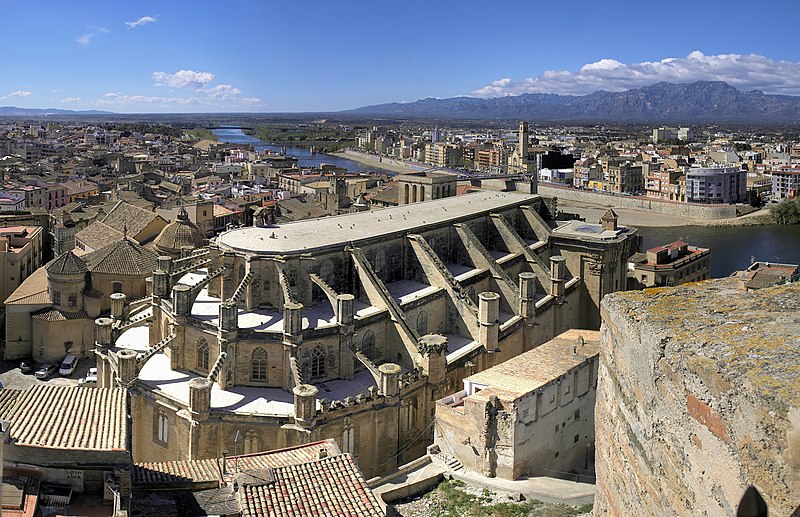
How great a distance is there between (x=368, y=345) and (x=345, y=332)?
1548mm

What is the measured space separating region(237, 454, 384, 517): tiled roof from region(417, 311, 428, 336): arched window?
1167cm

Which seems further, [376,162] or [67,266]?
[376,162]

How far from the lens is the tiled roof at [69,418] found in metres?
11.6

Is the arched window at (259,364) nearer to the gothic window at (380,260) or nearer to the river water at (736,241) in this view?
the gothic window at (380,260)

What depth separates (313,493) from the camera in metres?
13.0

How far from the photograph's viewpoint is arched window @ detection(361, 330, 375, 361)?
23.2 meters

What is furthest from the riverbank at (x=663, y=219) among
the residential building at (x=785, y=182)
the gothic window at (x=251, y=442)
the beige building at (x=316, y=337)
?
the gothic window at (x=251, y=442)

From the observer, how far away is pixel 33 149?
407 feet

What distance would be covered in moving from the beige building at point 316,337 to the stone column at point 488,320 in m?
0.05

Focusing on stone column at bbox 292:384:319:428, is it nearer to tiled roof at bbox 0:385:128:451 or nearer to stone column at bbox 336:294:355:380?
stone column at bbox 336:294:355:380

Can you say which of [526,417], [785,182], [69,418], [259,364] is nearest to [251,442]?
[259,364]

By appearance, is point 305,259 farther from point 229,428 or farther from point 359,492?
point 359,492

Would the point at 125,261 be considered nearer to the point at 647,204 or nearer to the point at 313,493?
the point at 313,493

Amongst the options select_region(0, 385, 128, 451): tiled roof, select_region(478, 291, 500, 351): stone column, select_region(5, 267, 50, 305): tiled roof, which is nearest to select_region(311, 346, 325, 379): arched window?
select_region(478, 291, 500, 351): stone column
